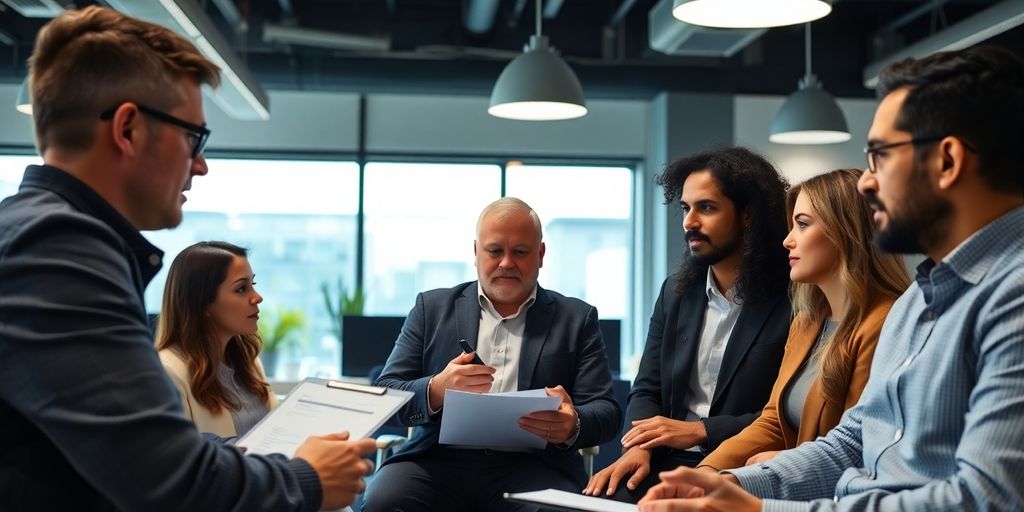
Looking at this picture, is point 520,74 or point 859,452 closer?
point 859,452

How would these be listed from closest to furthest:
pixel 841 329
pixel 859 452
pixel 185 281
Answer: pixel 859 452, pixel 841 329, pixel 185 281

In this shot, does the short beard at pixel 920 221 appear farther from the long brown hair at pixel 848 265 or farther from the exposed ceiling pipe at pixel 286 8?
the exposed ceiling pipe at pixel 286 8

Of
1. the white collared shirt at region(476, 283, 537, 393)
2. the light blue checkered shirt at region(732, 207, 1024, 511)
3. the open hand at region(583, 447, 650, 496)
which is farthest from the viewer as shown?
the white collared shirt at region(476, 283, 537, 393)

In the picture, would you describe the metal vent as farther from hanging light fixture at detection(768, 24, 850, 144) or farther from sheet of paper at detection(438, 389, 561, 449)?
hanging light fixture at detection(768, 24, 850, 144)

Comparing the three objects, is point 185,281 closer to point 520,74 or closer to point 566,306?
point 566,306

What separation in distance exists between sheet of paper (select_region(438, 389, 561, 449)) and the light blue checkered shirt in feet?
2.93

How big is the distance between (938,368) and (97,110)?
1.44 m

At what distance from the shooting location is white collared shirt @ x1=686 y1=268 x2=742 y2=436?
9.83 feet

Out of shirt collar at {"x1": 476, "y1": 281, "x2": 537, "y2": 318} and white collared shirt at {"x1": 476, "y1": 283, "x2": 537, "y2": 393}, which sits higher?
shirt collar at {"x1": 476, "y1": 281, "x2": 537, "y2": 318}

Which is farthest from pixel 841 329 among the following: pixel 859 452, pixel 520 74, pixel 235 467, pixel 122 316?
pixel 520 74

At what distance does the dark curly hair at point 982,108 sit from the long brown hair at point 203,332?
2072mm

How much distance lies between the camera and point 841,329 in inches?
97.3

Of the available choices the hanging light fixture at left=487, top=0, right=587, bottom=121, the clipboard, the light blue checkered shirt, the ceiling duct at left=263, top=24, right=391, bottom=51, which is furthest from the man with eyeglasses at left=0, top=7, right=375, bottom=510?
the ceiling duct at left=263, top=24, right=391, bottom=51

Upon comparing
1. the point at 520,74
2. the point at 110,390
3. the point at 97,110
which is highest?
the point at 520,74
